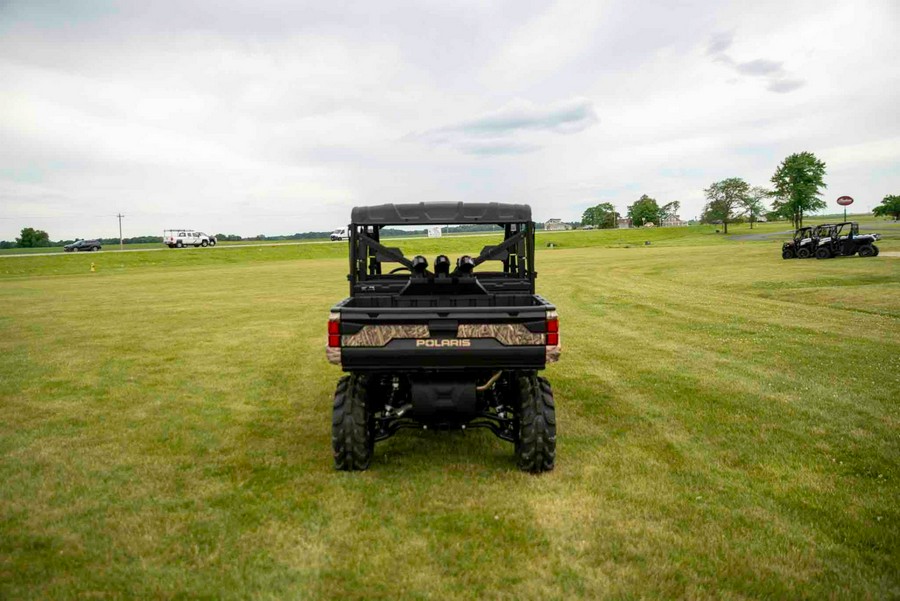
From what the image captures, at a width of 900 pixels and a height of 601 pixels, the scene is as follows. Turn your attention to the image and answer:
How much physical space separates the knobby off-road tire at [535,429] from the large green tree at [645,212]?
143688 millimetres

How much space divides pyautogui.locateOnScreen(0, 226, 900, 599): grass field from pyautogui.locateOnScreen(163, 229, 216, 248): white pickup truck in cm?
5511

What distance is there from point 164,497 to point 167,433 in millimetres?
1989

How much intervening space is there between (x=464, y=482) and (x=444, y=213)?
2695 millimetres

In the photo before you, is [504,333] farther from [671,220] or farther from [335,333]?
[671,220]

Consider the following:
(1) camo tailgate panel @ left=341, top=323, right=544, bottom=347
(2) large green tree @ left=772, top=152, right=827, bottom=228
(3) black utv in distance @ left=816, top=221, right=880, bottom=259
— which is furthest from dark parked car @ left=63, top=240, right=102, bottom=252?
(2) large green tree @ left=772, top=152, right=827, bottom=228

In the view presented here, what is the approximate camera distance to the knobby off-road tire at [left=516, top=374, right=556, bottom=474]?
17.7 feet

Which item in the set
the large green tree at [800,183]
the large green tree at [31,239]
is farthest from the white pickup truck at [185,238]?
the large green tree at [800,183]

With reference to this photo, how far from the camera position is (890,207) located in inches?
3824

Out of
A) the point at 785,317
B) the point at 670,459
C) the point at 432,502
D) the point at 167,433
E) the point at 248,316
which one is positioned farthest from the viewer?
the point at 248,316

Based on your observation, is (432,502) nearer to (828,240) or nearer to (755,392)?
(755,392)

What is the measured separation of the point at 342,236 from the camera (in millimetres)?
78688

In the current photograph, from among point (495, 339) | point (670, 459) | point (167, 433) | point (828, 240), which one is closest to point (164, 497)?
point (167, 433)

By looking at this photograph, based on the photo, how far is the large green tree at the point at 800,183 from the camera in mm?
73125

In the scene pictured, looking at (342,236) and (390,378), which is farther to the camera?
(342,236)
